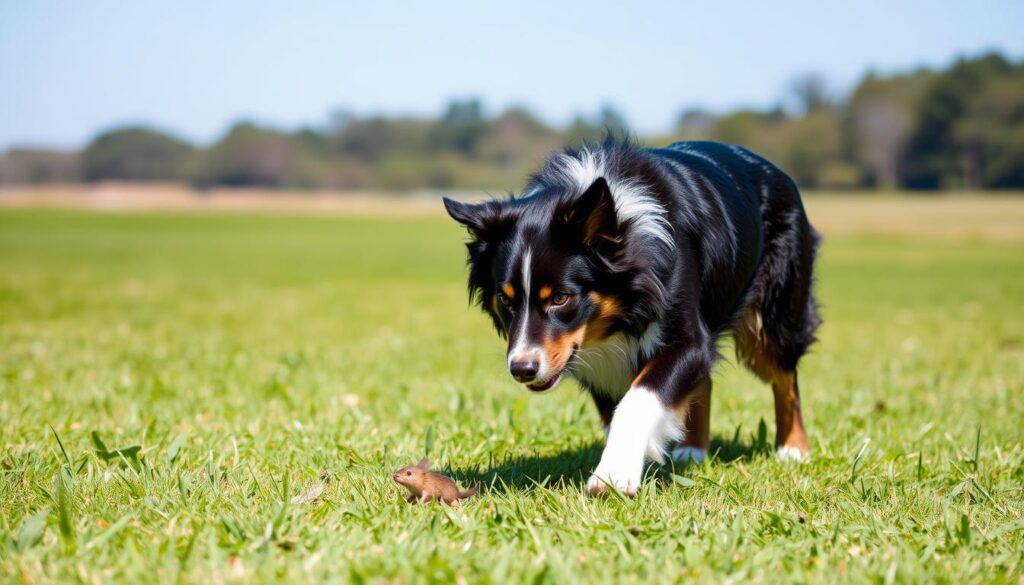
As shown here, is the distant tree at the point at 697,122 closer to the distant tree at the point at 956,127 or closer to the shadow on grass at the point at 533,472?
the distant tree at the point at 956,127

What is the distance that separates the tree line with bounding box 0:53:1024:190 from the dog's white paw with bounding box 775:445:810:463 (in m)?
44.6

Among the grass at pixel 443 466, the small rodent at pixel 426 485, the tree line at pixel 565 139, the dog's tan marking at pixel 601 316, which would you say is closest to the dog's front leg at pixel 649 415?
the grass at pixel 443 466

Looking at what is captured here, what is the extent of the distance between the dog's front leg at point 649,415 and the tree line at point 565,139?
4554 centimetres

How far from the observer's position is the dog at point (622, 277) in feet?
12.4

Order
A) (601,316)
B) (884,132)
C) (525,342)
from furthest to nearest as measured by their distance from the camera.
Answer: (884,132) → (601,316) → (525,342)

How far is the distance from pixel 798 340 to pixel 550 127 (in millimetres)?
132680

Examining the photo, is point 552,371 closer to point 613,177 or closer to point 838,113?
point 613,177

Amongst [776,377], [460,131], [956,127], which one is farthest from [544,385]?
[460,131]

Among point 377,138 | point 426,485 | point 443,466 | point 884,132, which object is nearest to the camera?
point 426,485

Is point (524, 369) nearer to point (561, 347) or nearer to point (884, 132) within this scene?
point (561, 347)

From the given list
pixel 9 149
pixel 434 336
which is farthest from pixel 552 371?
pixel 9 149

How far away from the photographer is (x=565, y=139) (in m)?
47.0

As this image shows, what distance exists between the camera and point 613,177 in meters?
4.18

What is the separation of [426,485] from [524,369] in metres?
0.60
